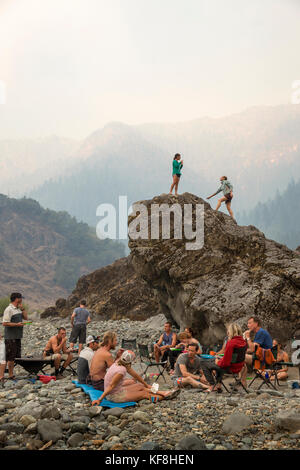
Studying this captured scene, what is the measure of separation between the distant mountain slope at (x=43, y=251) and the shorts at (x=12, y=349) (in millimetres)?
79707

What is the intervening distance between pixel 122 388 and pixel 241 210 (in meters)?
194

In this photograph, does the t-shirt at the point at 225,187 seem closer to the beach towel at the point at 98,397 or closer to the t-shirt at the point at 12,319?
the t-shirt at the point at 12,319

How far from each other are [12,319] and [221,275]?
633cm

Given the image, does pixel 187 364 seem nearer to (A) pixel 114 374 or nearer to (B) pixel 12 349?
(A) pixel 114 374

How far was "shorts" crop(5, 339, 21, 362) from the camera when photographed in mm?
9622

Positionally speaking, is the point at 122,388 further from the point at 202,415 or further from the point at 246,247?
the point at 246,247

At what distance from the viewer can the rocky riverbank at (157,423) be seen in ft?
18.2

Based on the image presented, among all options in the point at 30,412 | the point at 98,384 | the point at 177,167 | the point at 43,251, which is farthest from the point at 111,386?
the point at 43,251

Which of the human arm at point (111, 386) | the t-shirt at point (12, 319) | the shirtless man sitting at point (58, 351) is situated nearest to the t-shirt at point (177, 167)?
the shirtless man sitting at point (58, 351)

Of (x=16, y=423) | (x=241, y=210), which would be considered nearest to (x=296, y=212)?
(x=241, y=210)

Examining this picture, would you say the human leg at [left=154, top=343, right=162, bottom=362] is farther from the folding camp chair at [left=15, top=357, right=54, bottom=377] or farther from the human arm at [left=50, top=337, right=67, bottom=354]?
the folding camp chair at [left=15, top=357, right=54, bottom=377]

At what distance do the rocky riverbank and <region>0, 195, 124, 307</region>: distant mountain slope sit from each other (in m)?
82.4

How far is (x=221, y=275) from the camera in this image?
13.4 metres

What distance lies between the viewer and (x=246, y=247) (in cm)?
1399
